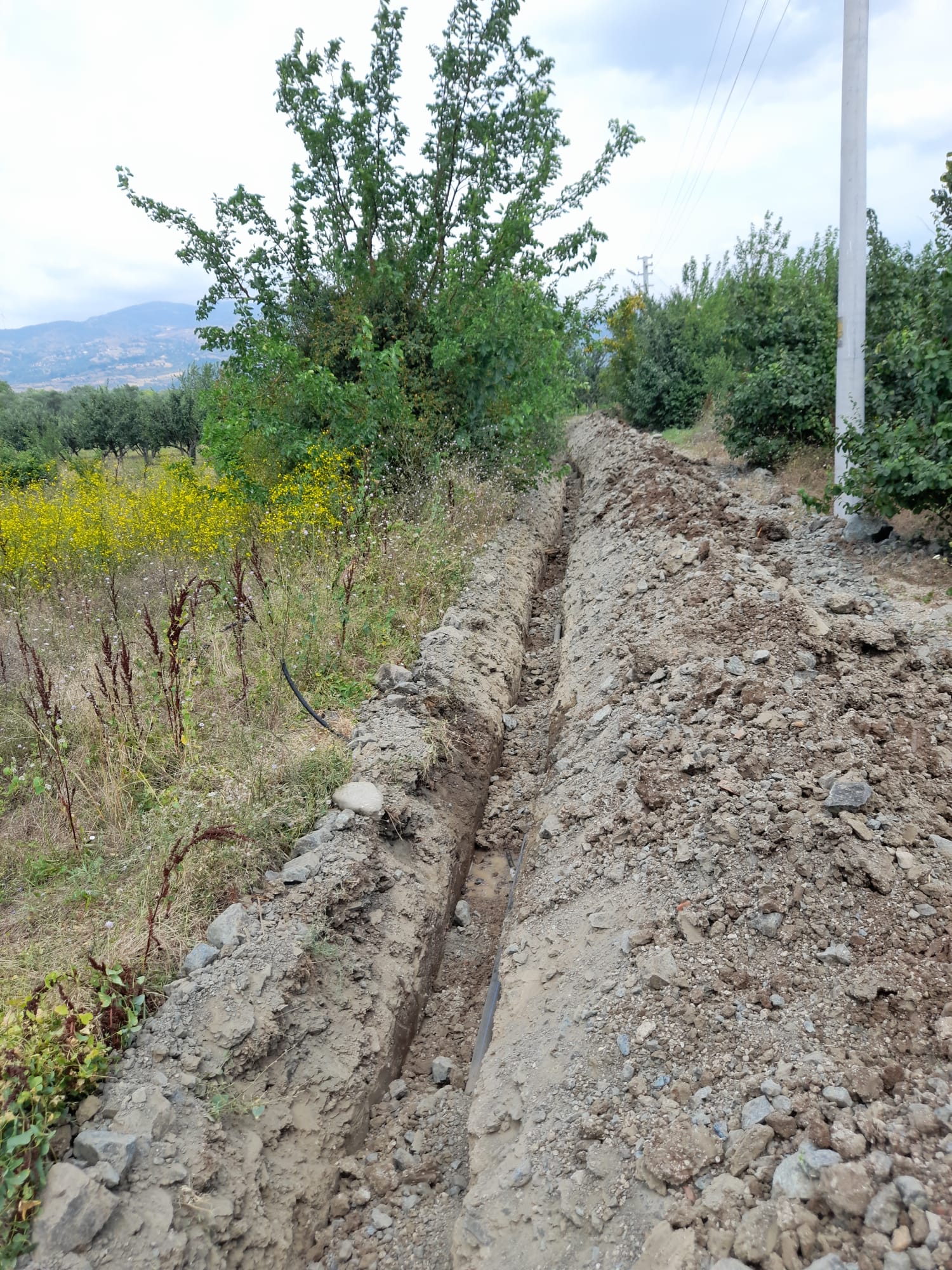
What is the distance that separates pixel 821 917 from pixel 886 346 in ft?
21.4

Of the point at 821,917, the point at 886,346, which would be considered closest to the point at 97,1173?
the point at 821,917

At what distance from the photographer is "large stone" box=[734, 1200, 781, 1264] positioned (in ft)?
5.84

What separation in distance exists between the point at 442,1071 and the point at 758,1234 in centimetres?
175

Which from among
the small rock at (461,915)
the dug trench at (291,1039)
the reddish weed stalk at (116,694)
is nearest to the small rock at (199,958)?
the dug trench at (291,1039)

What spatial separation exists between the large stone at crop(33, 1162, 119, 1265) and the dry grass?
77cm

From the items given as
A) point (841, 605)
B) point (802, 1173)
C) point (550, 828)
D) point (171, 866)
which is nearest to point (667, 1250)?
point (802, 1173)

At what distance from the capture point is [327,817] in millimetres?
3738

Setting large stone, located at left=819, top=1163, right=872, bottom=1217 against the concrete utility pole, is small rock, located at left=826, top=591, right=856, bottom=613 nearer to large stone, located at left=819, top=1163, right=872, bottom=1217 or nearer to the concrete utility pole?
the concrete utility pole

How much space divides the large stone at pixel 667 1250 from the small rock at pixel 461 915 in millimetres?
2271

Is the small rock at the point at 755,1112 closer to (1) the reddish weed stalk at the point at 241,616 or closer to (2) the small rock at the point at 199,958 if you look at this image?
(2) the small rock at the point at 199,958

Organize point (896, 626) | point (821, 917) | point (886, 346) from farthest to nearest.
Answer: point (886, 346) → point (896, 626) → point (821, 917)

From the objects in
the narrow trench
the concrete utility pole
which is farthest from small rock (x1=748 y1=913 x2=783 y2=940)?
the concrete utility pole

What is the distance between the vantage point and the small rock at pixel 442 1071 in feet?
10.7

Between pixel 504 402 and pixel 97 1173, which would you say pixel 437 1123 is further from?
pixel 504 402
